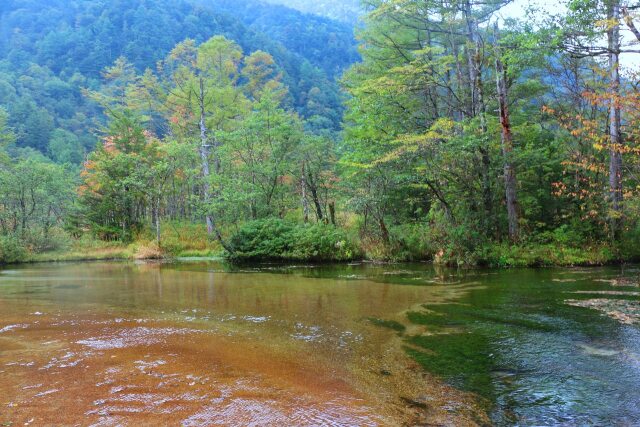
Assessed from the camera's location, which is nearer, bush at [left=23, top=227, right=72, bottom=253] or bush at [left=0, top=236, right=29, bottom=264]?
bush at [left=0, top=236, right=29, bottom=264]

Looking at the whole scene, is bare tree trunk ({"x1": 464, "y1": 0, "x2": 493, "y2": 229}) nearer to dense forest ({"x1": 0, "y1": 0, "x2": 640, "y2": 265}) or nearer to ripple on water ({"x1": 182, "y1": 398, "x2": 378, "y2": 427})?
Answer: dense forest ({"x1": 0, "y1": 0, "x2": 640, "y2": 265})

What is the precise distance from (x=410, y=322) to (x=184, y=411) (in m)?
4.10

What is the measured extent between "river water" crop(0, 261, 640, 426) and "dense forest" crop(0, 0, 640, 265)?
4.94 m

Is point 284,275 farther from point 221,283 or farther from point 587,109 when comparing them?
point 587,109

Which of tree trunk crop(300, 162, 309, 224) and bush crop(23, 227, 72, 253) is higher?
tree trunk crop(300, 162, 309, 224)

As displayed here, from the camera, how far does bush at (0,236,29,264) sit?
891 inches

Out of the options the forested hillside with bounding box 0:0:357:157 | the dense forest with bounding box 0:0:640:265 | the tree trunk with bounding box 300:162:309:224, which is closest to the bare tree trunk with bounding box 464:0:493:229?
the dense forest with bounding box 0:0:640:265

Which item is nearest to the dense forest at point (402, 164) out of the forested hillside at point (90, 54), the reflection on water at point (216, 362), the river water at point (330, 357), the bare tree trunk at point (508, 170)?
the bare tree trunk at point (508, 170)

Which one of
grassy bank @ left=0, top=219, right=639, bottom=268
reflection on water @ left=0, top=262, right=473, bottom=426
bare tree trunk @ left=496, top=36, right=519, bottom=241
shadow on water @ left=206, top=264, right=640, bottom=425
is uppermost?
bare tree trunk @ left=496, top=36, right=519, bottom=241

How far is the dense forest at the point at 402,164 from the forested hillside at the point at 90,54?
19326mm

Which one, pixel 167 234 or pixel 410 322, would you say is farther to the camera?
pixel 167 234

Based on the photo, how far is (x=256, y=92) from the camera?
1592 inches

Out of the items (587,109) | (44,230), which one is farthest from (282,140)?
(44,230)

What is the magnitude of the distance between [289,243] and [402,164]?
18.8 feet
